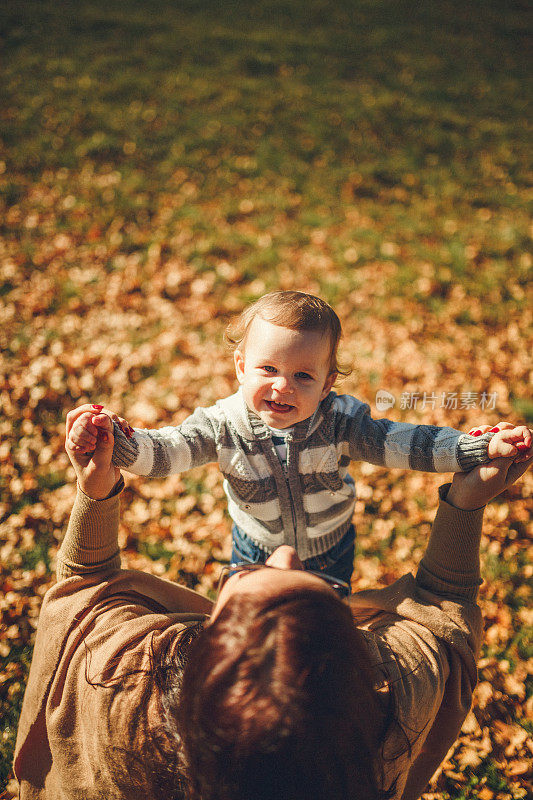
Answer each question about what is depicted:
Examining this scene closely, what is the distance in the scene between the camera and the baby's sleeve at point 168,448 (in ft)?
5.78

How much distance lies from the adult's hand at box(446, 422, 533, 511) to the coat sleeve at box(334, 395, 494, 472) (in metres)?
0.03

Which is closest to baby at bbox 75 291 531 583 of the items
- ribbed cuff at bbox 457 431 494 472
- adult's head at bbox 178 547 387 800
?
ribbed cuff at bbox 457 431 494 472

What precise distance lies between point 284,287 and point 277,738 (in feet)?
14.3

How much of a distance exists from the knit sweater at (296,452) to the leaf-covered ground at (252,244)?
0.71 metres

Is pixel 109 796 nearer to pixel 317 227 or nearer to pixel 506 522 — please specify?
pixel 506 522

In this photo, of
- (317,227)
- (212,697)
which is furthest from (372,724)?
(317,227)

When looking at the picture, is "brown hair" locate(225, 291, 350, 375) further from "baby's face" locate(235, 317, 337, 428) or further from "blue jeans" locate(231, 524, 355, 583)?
"blue jeans" locate(231, 524, 355, 583)

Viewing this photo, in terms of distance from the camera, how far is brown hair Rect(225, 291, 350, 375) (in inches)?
68.1

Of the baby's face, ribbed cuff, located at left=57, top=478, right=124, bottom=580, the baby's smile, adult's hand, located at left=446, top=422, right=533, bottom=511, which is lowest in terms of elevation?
ribbed cuff, located at left=57, top=478, right=124, bottom=580

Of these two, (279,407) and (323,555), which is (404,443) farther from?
(323,555)

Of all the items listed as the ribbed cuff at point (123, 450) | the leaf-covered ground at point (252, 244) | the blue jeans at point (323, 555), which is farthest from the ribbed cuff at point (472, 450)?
the ribbed cuff at point (123, 450)

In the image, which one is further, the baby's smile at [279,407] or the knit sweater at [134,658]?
the baby's smile at [279,407]

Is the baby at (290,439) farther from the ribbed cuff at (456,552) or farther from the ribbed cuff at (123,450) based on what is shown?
the ribbed cuff at (456,552)

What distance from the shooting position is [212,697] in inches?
46.9
